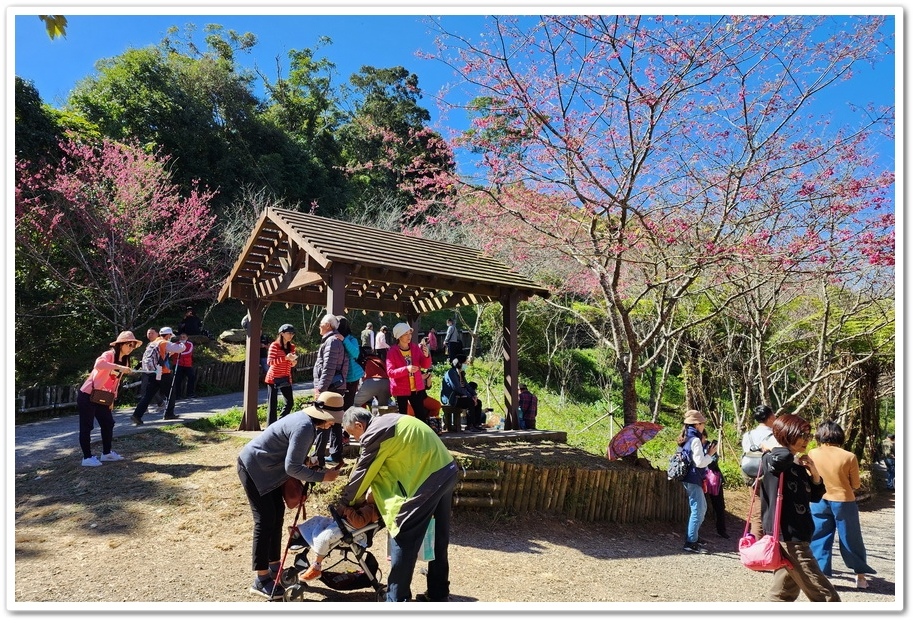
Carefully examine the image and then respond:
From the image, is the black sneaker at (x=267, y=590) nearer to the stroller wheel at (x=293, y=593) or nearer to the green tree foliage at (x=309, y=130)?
the stroller wheel at (x=293, y=593)

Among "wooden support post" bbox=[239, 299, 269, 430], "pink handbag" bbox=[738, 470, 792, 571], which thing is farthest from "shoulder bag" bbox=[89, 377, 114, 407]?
"pink handbag" bbox=[738, 470, 792, 571]

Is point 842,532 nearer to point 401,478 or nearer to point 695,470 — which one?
point 695,470

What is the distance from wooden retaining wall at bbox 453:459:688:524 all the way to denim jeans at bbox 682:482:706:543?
1066 millimetres

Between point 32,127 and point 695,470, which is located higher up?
point 32,127

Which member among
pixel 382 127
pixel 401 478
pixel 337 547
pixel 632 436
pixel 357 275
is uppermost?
pixel 382 127

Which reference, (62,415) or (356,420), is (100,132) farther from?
(356,420)

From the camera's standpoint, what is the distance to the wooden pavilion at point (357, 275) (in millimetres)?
8383

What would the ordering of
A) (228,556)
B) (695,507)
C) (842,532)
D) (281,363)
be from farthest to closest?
1. (281,363)
2. (695,507)
3. (842,532)
4. (228,556)

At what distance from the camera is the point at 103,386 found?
744 centimetres

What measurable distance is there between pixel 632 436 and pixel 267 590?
5.72 m

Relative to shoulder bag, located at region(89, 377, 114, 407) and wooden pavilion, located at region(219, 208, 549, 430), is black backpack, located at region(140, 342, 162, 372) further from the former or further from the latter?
shoulder bag, located at region(89, 377, 114, 407)

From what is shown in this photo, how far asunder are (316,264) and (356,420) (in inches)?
194

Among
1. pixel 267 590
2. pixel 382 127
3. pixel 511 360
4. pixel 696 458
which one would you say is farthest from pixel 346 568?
pixel 382 127

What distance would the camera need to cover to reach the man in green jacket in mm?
3891
